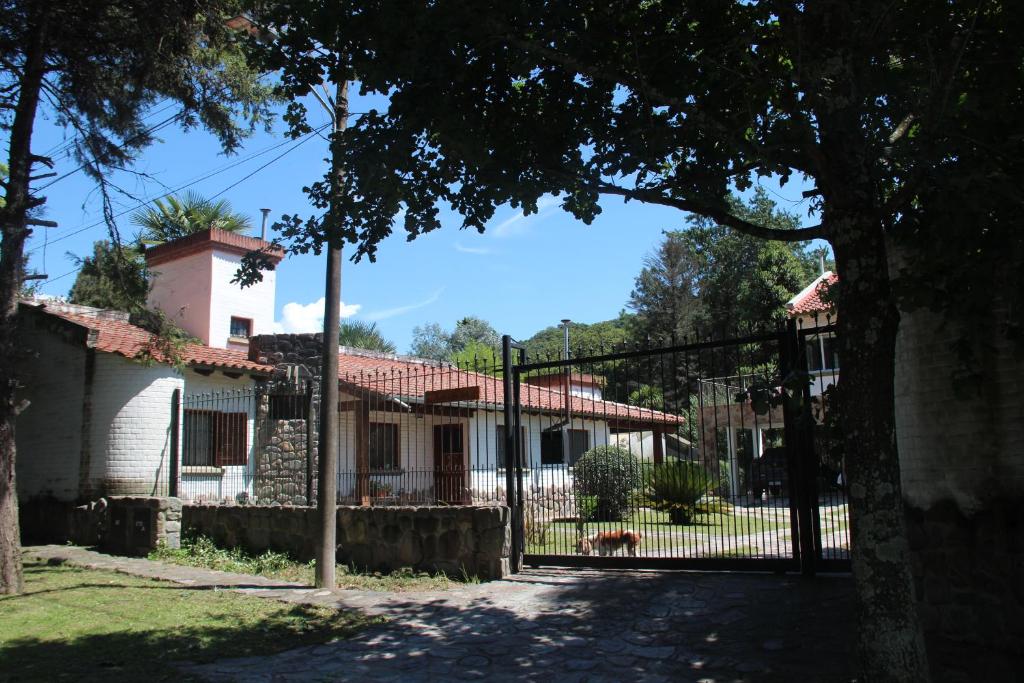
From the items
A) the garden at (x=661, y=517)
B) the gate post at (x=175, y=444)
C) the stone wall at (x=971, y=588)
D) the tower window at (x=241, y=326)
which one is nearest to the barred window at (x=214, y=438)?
the gate post at (x=175, y=444)

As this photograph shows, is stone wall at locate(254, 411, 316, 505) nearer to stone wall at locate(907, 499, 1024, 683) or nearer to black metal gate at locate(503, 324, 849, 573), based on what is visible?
black metal gate at locate(503, 324, 849, 573)

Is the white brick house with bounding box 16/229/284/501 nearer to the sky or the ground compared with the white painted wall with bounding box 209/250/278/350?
nearer to the ground

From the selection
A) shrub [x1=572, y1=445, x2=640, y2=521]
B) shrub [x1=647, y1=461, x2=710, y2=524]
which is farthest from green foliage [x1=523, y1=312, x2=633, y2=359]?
shrub [x1=647, y1=461, x2=710, y2=524]

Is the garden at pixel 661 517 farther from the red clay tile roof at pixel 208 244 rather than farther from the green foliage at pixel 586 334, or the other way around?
the green foliage at pixel 586 334

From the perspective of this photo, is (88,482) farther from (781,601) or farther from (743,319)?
(743,319)

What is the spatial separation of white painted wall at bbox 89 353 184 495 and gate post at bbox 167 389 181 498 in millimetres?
97

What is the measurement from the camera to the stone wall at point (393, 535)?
8469 millimetres

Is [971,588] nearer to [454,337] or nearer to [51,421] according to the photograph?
[51,421]

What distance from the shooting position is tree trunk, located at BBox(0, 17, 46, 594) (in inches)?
334

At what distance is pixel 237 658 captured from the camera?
5.82 m

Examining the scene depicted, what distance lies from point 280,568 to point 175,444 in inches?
165

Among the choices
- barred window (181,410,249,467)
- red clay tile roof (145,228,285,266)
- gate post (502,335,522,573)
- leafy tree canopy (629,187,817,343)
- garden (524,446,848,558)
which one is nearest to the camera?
gate post (502,335,522,573)

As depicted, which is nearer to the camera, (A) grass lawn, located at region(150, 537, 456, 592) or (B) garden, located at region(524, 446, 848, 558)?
(A) grass lawn, located at region(150, 537, 456, 592)

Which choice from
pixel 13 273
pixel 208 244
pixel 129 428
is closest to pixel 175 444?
pixel 129 428
